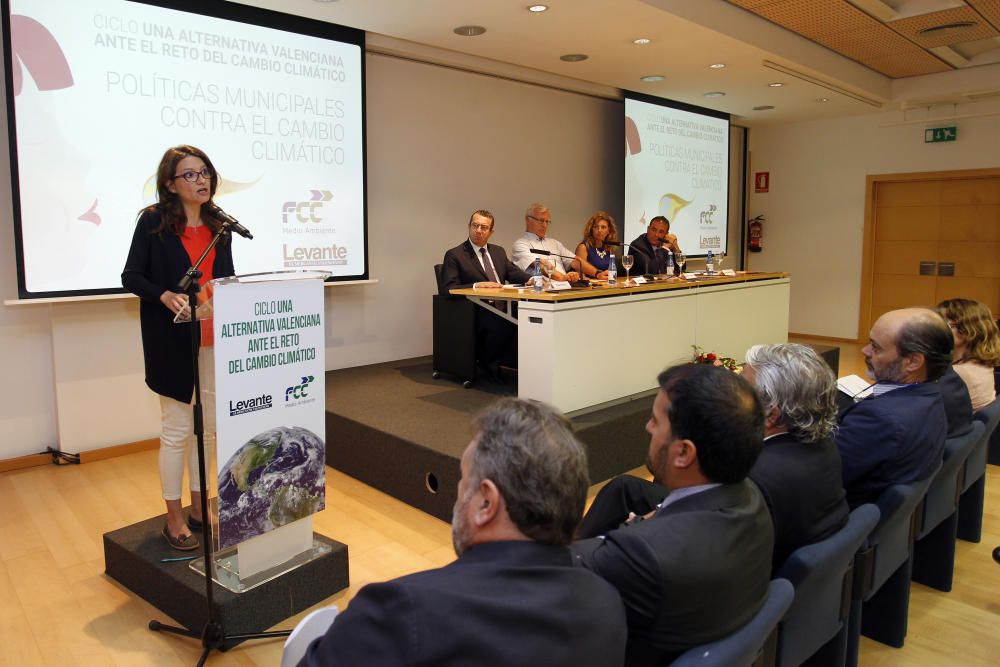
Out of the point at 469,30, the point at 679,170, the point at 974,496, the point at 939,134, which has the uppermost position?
the point at 469,30

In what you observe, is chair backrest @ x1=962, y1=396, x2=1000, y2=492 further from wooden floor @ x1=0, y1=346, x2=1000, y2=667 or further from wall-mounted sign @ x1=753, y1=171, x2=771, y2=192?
wall-mounted sign @ x1=753, y1=171, x2=771, y2=192

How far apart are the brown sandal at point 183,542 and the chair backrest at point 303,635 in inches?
63.5

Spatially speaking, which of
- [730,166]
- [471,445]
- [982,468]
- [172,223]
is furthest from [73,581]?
[730,166]

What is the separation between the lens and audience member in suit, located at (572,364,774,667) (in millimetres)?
1204

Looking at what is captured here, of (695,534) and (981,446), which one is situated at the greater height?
(695,534)

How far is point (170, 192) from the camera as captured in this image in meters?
2.57

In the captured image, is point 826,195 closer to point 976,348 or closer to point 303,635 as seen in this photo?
point 976,348

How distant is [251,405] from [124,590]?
3.51 ft

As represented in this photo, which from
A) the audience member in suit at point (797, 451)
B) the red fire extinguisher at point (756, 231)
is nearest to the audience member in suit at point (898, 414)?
the audience member in suit at point (797, 451)

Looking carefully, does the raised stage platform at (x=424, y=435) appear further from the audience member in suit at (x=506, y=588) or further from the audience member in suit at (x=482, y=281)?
the audience member in suit at (x=506, y=588)

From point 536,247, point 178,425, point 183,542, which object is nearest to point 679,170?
point 536,247

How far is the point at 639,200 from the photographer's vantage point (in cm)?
749

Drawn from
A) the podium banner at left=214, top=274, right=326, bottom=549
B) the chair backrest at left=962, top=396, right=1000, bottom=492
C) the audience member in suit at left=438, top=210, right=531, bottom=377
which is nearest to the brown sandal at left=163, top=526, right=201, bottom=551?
the podium banner at left=214, top=274, right=326, bottom=549

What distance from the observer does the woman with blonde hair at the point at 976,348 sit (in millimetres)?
3154
